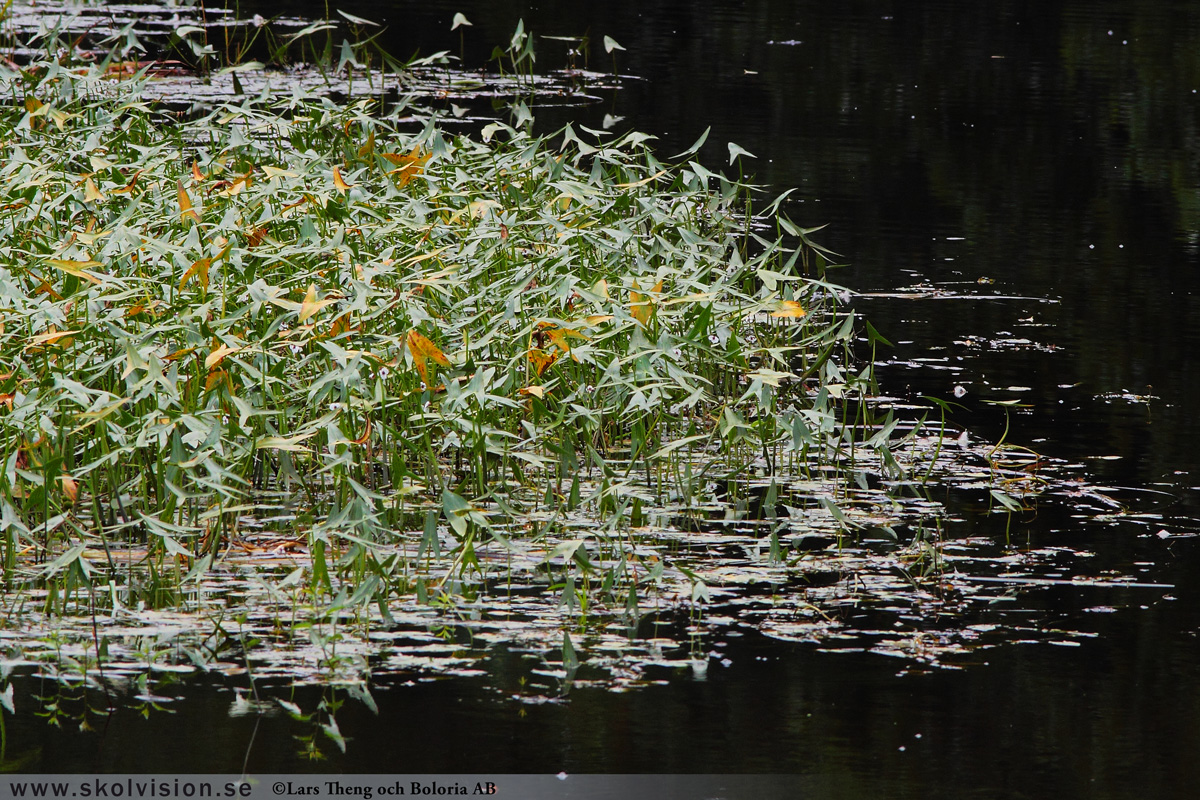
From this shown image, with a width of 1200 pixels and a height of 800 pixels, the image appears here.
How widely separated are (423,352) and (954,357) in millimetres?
2113

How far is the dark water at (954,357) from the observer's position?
3.27 metres

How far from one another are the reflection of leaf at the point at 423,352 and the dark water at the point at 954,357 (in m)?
1.23

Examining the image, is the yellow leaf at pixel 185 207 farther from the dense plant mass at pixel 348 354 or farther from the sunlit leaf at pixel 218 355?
the sunlit leaf at pixel 218 355

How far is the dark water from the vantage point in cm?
327

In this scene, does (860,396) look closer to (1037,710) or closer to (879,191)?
(1037,710)

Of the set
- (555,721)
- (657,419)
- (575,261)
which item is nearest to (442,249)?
(575,261)

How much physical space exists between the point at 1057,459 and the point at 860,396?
22.4 inches

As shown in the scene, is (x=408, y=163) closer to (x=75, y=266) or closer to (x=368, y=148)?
(x=368, y=148)

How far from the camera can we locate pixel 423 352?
469cm

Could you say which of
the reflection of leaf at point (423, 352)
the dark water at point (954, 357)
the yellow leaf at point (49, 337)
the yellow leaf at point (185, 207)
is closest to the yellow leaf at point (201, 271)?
the yellow leaf at point (49, 337)

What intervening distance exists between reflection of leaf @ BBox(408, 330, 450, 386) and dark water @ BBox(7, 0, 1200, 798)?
1233 mm

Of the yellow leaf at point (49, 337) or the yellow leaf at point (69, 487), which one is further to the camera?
the yellow leaf at point (49, 337)

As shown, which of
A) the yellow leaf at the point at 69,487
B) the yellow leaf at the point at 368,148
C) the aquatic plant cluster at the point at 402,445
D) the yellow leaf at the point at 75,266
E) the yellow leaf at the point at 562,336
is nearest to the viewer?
the aquatic plant cluster at the point at 402,445

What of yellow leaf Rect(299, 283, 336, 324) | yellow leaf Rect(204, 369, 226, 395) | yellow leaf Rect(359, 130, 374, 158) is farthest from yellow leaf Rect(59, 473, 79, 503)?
yellow leaf Rect(359, 130, 374, 158)
